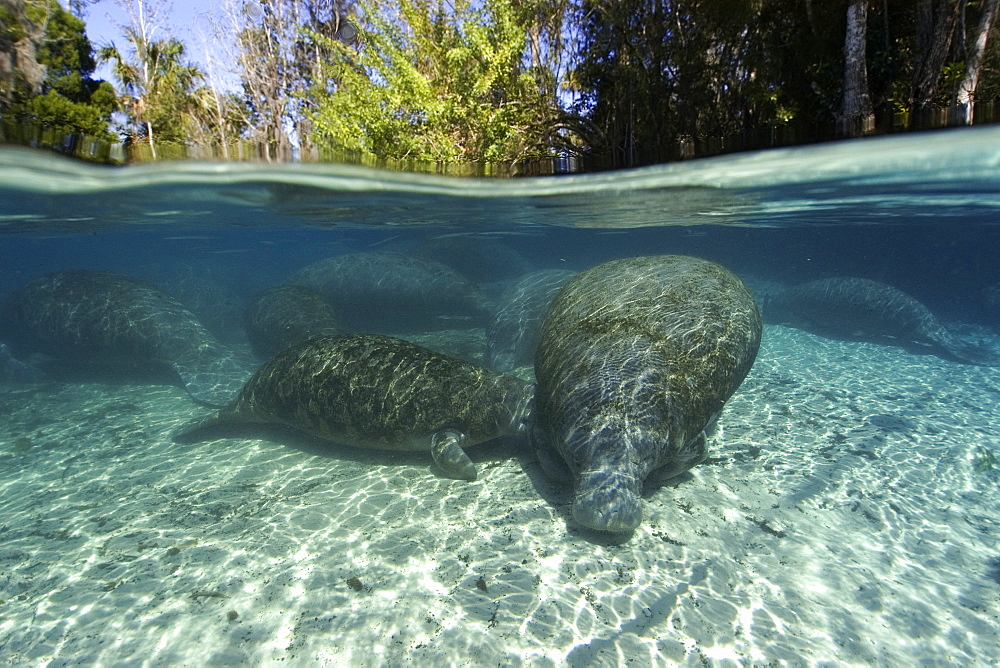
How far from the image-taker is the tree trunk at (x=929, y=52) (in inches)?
320

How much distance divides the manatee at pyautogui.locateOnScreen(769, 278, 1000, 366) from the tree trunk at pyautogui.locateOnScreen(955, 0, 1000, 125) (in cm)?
579

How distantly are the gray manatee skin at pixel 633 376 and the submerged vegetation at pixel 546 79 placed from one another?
14.9ft

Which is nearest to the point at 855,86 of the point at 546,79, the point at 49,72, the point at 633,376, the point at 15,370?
the point at 546,79

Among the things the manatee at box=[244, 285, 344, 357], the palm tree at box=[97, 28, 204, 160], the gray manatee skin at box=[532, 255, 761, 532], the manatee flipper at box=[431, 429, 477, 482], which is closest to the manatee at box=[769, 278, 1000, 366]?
the gray manatee skin at box=[532, 255, 761, 532]

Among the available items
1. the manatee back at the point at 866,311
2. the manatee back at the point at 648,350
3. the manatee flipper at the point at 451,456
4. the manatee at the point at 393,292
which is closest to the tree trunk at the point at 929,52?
the manatee back at the point at 648,350

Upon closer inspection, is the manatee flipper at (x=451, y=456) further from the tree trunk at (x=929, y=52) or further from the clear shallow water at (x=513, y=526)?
the tree trunk at (x=929, y=52)

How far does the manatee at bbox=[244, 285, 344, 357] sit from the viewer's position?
10320mm

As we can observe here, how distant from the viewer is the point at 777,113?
929cm

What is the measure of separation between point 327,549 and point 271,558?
488mm

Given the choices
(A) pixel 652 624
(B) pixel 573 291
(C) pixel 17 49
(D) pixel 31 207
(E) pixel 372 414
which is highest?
(C) pixel 17 49

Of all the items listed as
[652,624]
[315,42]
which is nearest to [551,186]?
[315,42]

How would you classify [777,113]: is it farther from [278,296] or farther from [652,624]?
[278,296]

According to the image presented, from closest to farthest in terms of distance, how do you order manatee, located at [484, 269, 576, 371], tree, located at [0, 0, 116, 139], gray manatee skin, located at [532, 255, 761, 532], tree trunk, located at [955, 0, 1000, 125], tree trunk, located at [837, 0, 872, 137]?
gray manatee skin, located at [532, 255, 761, 532] → tree, located at [0, 0, 116, 139] → tree trunk, located at [955, 0, 1000, 125] → tree trunk, located at [837, 0, 872, 137] → manatee, located at [484, 269, 576, 371]

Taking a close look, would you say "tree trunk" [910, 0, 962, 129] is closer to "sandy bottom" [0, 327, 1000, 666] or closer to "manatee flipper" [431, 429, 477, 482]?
"sandy bottom" [0, 327, 1000, 666]
